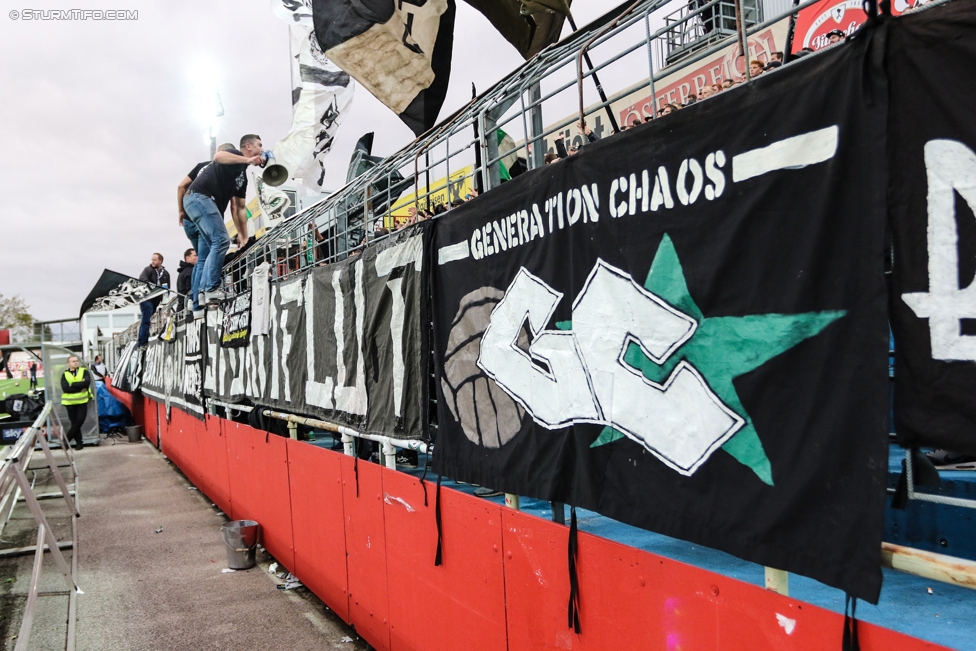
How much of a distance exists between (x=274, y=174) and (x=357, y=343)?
5.80 m

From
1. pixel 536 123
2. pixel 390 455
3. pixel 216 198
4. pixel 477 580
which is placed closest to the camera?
pixel 536 123

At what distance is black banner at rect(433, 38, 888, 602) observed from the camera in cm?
198

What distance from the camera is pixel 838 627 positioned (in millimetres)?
2070

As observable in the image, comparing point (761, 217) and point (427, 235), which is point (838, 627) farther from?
point (427, 235)

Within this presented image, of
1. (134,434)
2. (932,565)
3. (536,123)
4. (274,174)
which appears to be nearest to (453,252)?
(536,123)

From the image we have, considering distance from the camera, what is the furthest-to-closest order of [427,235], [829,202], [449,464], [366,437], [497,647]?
[366,437] → [427,235] → [449,464] → [497,647] → [829,202]

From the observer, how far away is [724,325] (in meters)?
2.39

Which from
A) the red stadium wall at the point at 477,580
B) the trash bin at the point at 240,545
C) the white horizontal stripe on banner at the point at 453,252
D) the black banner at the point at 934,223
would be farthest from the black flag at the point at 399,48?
the trash bin at the point at 240,545

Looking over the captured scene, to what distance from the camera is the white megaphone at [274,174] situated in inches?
413

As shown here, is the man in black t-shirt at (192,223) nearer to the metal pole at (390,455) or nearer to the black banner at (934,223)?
the metal pole at (390,455)

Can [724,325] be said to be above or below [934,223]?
below

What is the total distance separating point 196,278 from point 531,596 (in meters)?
10.8

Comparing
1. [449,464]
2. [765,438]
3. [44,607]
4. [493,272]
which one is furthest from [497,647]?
[44,607]

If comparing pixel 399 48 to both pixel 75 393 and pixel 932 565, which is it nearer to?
pixel 932 565
